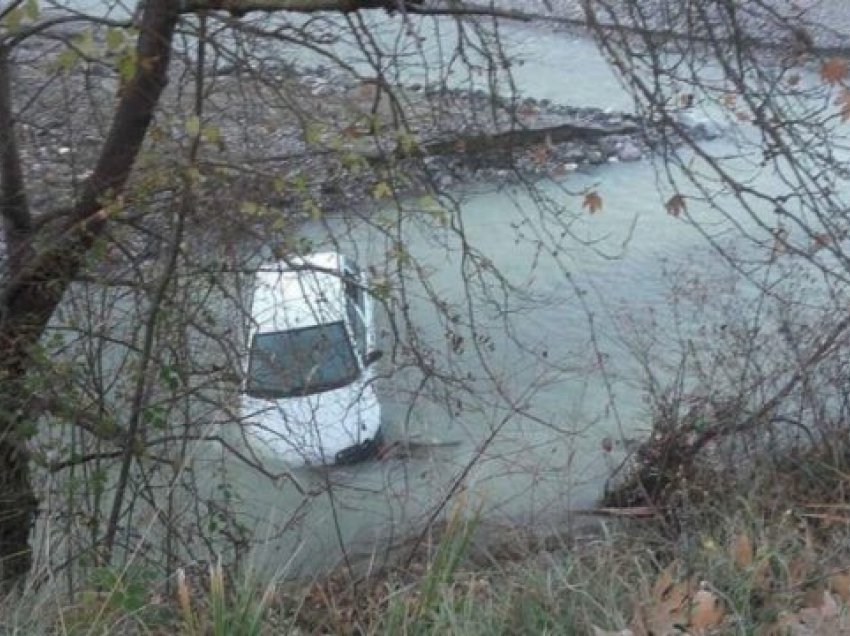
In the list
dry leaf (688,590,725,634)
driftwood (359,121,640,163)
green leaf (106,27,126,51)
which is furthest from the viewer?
driftwood (359,121,640,163)

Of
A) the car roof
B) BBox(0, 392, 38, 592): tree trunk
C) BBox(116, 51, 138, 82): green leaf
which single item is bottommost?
BBox(0, 392, 38, 592): tree trunk

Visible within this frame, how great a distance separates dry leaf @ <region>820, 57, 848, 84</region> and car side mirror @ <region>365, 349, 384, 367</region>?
3.02 metres

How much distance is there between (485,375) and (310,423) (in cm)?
152

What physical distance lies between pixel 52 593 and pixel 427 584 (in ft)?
3.44

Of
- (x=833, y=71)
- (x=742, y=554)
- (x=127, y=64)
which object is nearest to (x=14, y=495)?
(x=127, y=64)

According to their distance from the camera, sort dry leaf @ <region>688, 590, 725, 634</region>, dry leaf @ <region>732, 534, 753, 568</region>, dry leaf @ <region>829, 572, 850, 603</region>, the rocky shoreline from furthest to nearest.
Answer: the rocky shoreline < dry leaf @ <region>732, 534, 753, 568</region> < dry leaf @ <region>829, 572, 850, 603</region> < dry leaf @ <region>688, 590, 725, 634</region>

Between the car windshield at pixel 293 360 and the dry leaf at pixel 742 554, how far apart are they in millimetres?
2796

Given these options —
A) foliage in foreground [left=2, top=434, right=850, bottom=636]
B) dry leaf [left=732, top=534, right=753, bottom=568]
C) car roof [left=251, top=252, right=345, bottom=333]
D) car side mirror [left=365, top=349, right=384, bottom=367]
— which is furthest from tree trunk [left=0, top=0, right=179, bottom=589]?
dry leaf [left=732, top=534, right=753, bottom=568]

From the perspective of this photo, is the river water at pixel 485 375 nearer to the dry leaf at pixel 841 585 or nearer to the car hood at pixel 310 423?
the car hood at pixel 310 423

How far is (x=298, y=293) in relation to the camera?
6.61m

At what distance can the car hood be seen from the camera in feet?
21.9

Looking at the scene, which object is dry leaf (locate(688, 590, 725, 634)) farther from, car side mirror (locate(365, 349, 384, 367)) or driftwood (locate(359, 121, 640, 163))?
car side mirror (locate(365, 349, 384, 367))

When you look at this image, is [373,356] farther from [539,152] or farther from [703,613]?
[703,613]

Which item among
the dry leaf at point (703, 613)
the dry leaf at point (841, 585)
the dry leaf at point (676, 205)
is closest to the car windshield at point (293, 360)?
the dry leaf at point (676, 205)
